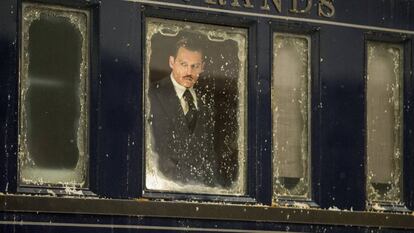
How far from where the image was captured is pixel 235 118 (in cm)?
1000

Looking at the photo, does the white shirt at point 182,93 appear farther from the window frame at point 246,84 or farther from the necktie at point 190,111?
the window frame at point 246,84

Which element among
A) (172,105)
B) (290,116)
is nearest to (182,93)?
(172,105)

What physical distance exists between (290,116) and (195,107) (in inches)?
28.4

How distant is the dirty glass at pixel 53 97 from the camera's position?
9234mm

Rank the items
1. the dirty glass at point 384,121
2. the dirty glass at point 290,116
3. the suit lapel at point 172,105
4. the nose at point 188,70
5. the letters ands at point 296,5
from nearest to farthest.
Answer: the suit lapel at point 172,105 < the nose at point 188,70 < the letters ands at point 296,5 < the dirty glass at point 290,116 < the dirty glass at point 384,121

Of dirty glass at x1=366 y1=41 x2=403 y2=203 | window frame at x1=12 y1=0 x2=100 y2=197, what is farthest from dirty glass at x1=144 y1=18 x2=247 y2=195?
dirty glass at x1=366 y1=41 x2=403 y2=203

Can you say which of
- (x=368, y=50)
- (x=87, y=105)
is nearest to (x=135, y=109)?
(x=87, y=105)

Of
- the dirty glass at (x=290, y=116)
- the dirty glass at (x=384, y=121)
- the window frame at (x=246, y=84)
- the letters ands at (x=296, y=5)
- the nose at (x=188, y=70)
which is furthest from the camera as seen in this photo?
the dirty glass at (x=384, y=121)

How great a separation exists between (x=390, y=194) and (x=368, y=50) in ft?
3.25

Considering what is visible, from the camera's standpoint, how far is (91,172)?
9383 mm

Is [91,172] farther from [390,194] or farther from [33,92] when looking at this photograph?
[390,194]

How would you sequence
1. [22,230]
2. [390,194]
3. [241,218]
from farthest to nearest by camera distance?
[390,194]
[241,218]
[22,230]

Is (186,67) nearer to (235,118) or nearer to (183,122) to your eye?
(183,122)


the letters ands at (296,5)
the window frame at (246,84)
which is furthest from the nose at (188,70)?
the letters ands at (296,5)
